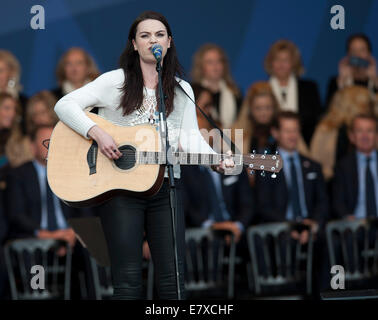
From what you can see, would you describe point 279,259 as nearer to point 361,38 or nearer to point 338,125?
point 338,125

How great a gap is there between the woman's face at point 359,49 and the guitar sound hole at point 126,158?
14.7 feet

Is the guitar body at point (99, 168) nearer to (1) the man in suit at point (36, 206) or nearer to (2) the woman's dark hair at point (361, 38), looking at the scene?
(1) the man in suit at point (36, 206)

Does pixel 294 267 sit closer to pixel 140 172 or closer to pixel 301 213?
pixel 301 213

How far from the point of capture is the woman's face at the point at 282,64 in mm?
7938

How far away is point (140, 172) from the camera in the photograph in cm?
389

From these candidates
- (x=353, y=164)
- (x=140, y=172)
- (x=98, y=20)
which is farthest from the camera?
(x=98, y=20)

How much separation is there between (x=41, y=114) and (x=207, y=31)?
206 centimetres

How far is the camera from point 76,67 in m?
7.57

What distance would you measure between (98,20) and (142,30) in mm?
4228

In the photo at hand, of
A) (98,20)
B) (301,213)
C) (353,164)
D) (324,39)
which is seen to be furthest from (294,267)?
(98,20)

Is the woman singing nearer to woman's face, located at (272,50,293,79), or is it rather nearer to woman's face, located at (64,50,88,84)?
woman's face, located at (64,50,88,84)

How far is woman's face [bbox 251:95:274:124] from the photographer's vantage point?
24.5 ft

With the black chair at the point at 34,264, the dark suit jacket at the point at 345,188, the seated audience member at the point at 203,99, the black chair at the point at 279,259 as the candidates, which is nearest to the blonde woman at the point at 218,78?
the seated audience member at the point at 203,99

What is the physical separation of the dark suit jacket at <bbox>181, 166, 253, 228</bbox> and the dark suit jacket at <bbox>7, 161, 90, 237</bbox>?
1.07m
